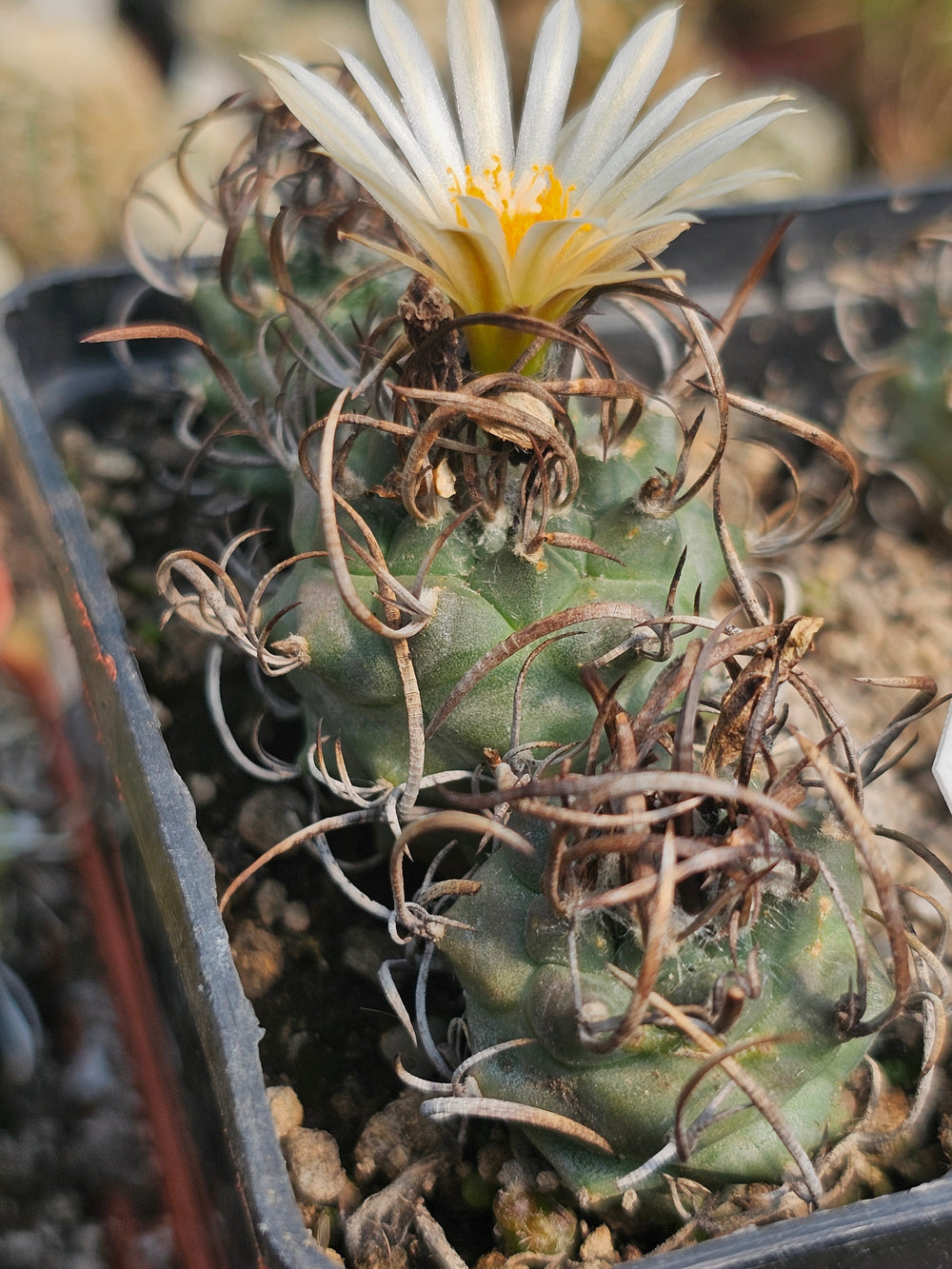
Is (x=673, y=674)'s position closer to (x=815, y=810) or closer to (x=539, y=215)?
(x=815, y=810)

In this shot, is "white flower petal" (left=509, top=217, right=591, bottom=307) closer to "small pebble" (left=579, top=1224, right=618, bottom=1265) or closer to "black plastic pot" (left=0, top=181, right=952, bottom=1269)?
"black plastic pot" (left=0, top=181, right=952, bottom=1269)

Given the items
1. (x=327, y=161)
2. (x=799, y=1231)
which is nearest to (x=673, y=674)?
(x=799, y=1231)

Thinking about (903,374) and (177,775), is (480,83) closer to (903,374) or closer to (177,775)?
(177,775)

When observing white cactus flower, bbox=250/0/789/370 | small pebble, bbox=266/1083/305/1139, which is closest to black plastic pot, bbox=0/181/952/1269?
small pebble, bbox=266/1083/305/1139

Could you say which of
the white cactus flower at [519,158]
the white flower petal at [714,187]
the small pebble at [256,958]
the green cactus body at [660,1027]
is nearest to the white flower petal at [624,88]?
the white cactus flower at [519,158]

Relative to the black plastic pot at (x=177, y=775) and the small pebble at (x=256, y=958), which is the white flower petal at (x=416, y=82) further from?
the small pebble at (x=256, y=958)

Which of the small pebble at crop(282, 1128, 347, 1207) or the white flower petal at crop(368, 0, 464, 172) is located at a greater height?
the white flower petal at crop(368, 0, 464, 172)
